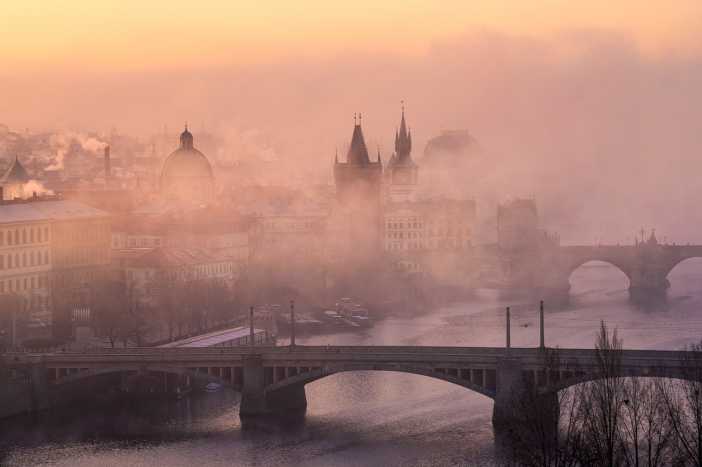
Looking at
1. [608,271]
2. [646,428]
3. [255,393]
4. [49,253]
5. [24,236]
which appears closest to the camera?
[646,428]

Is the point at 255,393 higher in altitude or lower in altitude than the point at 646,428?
higher

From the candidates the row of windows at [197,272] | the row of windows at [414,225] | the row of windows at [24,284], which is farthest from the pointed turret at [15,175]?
the row of windows at [414,225]

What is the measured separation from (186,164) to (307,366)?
51745 millimetres

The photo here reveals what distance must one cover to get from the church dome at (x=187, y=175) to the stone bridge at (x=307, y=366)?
46.4 meters

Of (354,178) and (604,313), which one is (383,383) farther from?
(354,178)

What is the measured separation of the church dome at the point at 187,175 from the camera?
339 ft

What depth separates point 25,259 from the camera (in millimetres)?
74062

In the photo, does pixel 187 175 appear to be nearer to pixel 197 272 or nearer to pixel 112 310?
pixel 197 272

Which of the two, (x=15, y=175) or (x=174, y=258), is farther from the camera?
(x=15, y=175)

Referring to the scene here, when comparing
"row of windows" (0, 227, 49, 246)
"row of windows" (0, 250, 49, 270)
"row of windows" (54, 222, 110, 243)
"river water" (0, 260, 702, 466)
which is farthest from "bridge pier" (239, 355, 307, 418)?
"row of windows" (54, 222, 110, 243)

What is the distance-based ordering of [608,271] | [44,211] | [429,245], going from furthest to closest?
1. [608,271]
2. [429,245]
3. [44,211]

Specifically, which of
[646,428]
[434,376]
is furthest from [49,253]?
[646,428]

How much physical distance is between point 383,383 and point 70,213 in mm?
23662

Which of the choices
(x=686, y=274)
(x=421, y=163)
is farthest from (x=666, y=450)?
(x=421, y=163)
